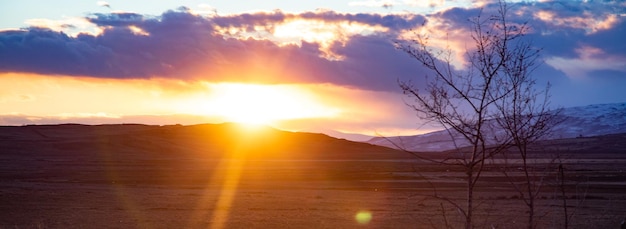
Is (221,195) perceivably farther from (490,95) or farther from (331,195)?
(490,95)

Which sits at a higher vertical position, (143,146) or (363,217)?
(143,146)

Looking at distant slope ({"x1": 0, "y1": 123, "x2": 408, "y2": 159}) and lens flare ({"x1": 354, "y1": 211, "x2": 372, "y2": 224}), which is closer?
lens flare ({"x1": 354, "y1": 211, "x2": 372, "y2": 224})

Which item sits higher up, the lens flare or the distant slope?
the distant slope

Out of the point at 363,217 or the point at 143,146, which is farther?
the point at 143,146

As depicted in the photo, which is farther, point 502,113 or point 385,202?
point 385,202

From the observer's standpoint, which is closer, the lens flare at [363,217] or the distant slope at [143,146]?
the lens flare at [363,217]

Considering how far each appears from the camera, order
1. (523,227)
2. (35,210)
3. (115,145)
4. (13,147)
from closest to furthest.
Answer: (523,227)
(35,210)
(13,147)
(115,145)

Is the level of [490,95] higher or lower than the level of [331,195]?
higher

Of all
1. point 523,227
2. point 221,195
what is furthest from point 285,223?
point 221,195

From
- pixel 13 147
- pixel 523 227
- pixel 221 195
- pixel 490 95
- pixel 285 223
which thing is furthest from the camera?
pixel 13 147

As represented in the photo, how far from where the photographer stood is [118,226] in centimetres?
2575

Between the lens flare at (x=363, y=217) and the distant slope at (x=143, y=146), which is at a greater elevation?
the distant slope at (x=143, y=146)

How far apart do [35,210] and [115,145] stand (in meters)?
125

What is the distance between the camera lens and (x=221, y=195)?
45.2 metres
